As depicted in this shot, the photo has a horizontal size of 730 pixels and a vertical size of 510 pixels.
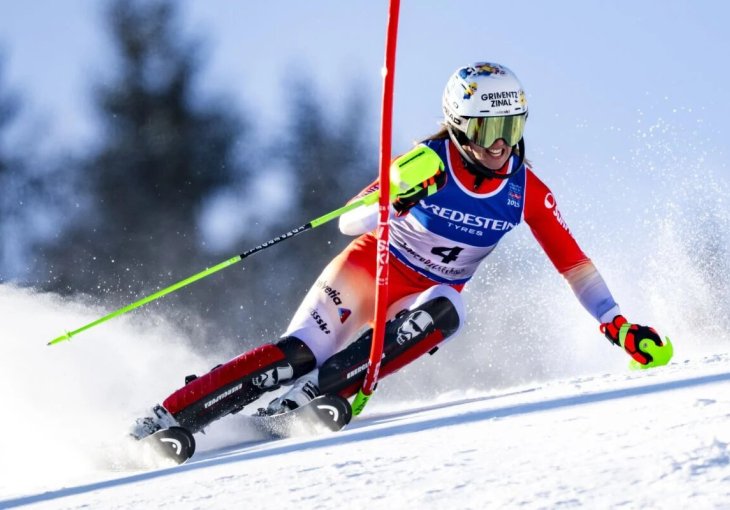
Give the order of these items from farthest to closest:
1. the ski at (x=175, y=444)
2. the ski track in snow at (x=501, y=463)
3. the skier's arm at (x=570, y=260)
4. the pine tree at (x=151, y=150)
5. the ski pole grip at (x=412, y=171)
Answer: the pine tree at (x=151, y=150), the skier's arm at (x=570, y=260), the ski pole grip at (x=412, y=171), the ski at (x=175, y=444), the ski track in snow at (x=501, y=463)

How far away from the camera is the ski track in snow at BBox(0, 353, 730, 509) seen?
7.54 ft

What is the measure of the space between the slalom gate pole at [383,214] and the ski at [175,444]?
2.77 ft

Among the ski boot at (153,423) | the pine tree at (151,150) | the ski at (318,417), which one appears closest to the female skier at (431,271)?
the ski boot at (153,423)

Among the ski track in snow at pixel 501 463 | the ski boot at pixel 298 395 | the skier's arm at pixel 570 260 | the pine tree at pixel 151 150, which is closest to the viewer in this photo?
the ski track in snow at pixel 501 463

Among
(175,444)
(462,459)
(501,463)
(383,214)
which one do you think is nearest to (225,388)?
(175,444)

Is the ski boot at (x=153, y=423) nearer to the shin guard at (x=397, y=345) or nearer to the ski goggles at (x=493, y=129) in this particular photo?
the shin guard at (x=397, y=345)

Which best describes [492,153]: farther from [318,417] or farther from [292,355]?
[318,417]

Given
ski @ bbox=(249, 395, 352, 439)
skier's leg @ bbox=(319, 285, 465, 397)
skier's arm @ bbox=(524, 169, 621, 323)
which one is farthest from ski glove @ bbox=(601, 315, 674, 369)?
ski @ bbox=(249, 395, 352, 439)

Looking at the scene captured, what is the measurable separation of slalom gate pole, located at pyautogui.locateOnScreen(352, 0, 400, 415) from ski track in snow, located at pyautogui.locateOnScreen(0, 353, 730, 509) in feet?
2.01

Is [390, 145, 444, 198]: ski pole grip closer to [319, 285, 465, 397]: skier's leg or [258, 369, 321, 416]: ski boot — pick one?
[319, 285, 465, 397]: skier's leg

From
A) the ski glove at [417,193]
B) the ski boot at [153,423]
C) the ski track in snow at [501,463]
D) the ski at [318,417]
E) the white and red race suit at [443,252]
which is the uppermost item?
the ski glove at [417,193]

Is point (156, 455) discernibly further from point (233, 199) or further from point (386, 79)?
point (233, 199)

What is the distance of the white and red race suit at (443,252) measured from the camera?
4.91 metres

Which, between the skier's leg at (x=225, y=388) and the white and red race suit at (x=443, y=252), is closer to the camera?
the skier's leg at (x=225, y=388)
